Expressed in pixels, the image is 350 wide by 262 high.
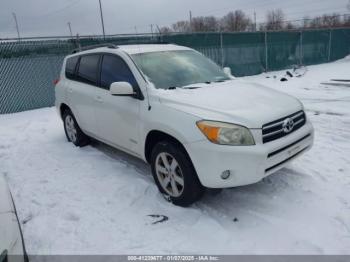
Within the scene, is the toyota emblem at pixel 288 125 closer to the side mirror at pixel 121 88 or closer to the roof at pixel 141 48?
the side mirror at pixel 121 88

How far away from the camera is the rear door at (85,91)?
471 cm

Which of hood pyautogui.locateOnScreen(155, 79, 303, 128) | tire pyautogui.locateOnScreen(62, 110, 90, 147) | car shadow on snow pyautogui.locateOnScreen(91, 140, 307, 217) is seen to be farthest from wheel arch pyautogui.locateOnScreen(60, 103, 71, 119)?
hood pyautogui.locateOnScreen(155, 79, 303, 128)

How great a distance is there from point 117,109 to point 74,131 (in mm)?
2065

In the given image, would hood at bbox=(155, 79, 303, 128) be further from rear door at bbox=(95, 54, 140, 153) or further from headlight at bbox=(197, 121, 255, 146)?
rear door at bbox=(95, 54, 140, 153)

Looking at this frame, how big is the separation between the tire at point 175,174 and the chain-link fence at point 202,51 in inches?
103

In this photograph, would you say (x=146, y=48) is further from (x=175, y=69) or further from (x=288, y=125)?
(x=288, y=125)

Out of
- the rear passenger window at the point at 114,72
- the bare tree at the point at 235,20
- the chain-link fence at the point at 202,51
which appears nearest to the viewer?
the rear passenger window at the point at 114,72

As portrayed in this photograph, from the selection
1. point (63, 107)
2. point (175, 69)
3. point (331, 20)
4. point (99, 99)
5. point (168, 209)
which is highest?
point (331, 20)

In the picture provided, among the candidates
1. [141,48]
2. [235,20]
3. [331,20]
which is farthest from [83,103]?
[235,20]

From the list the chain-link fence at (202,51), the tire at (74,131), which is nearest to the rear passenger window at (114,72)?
the chain-link fence at (202,51)

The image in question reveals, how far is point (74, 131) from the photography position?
18.8ft

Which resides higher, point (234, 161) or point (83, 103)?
point (83, 103)

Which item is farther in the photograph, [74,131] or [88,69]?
[74,131]

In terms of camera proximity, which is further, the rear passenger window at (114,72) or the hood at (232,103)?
the rear passenger window at (114,72)
